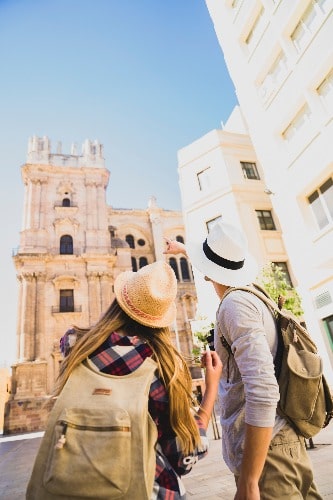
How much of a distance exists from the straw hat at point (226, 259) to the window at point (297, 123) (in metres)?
10.9

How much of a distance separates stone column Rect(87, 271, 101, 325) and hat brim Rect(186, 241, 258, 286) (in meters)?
26.3

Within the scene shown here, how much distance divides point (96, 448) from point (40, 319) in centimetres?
2762

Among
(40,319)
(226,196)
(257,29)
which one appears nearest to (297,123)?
(257,29)

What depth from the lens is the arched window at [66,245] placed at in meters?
30.4

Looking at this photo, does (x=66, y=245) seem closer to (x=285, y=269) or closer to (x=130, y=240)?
(x=130, y=240)

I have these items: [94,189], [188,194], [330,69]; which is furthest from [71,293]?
[330,69]

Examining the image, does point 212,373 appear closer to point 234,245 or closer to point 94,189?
point 234,245

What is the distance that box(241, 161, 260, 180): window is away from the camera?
57.6 ft

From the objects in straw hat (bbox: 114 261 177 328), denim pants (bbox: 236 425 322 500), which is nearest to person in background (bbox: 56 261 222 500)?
straw hat (bbox: 114 261 177 328)

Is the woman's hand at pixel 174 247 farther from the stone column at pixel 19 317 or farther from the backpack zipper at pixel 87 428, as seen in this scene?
the stone column at pixel 19 317

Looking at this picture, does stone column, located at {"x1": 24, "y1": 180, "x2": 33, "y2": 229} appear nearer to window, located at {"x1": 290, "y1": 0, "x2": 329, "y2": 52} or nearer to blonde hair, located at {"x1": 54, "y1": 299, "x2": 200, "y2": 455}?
window, located at {"x1": 290, "y1": 0, "x2": 329, "y2": 52}

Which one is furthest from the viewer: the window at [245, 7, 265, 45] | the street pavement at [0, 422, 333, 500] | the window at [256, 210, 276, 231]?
the window at [256, 210, 276, 231]

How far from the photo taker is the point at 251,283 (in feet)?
6.77

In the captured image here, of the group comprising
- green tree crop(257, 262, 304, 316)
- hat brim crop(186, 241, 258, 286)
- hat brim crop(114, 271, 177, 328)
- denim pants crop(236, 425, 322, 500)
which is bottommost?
denim pants crop(236, 425, 322, 500)
